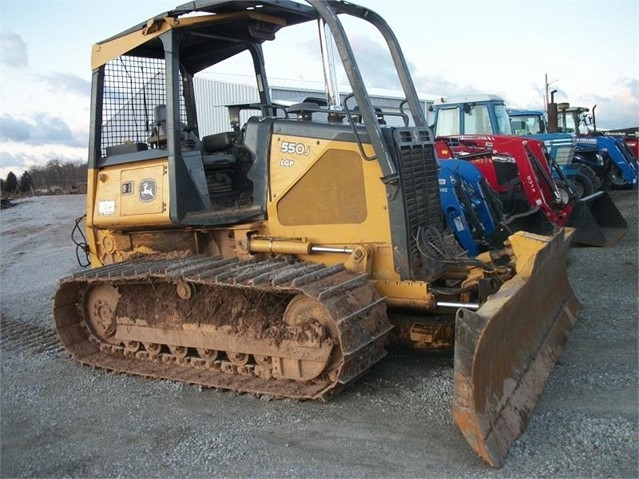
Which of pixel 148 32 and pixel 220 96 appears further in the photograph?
pixel 220 96

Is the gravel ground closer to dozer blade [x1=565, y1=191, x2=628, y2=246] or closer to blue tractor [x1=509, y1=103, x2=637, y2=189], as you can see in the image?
dozer blade [x1=565, y1=191, x2=628, y2=246]

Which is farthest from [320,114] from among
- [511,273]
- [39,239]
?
[39,239]

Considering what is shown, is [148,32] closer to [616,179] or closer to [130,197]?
[130,197]

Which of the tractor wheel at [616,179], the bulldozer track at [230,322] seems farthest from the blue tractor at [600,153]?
the bulldozer track at [230,322]

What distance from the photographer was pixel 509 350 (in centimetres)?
421

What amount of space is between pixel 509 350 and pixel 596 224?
6.56m

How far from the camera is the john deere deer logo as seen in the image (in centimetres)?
545

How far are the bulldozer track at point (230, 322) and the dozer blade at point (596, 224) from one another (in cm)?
633

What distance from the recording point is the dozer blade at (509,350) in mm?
3561

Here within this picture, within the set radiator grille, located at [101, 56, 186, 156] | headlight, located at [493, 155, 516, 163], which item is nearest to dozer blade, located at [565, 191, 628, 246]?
headlight, located at [493, 155, 516, 163]

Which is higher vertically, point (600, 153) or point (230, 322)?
point (600, 153)

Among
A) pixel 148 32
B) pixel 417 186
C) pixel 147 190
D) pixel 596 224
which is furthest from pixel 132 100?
pixel 596 224

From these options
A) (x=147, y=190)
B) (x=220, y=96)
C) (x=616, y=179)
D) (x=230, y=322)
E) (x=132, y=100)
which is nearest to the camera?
(x=230, y=322)

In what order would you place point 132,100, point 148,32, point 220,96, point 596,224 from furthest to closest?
point 220,96, point 596,224, point 132,100, point 148,32
